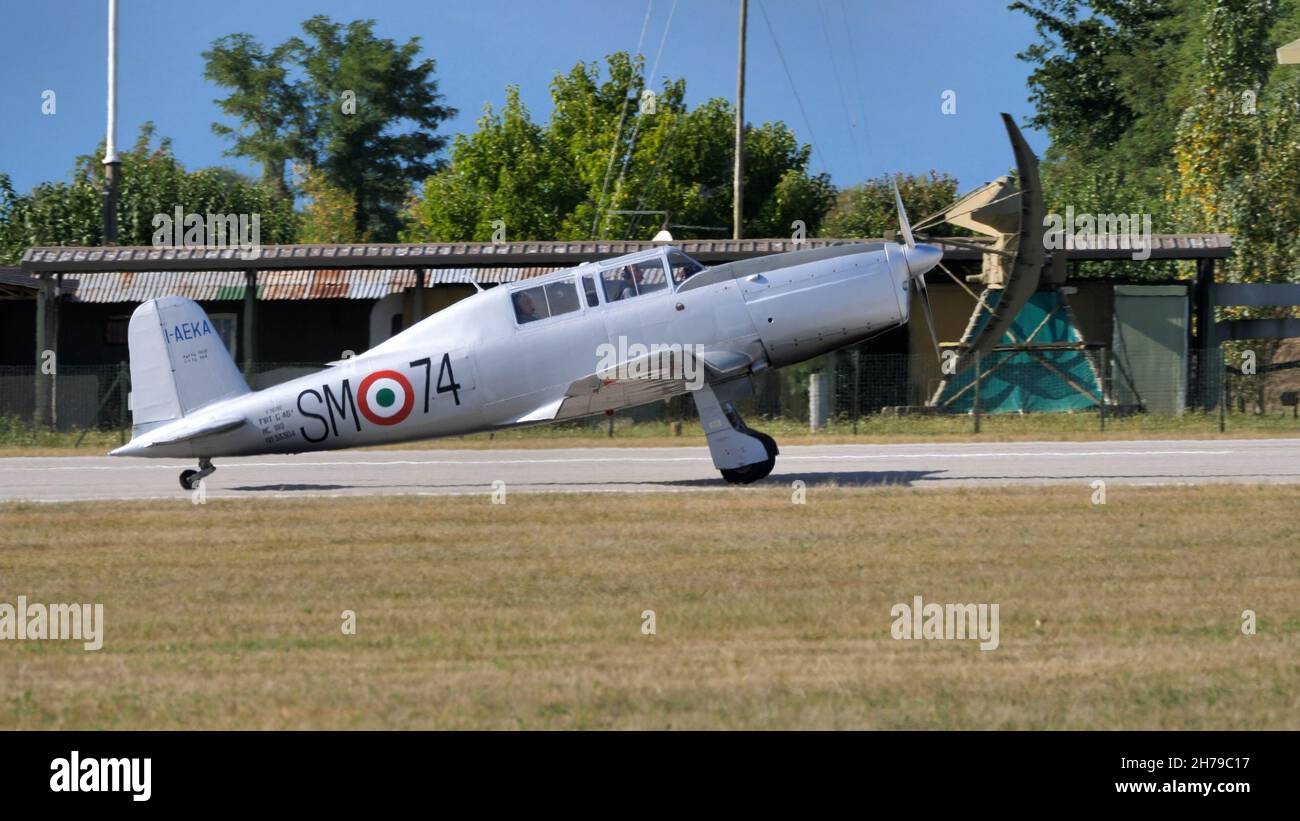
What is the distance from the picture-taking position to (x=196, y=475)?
765 inches

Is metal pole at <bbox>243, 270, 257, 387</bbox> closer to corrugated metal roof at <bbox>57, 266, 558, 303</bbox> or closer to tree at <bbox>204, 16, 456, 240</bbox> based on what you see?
corrugated metal roof at <bbox>57, 266, 558, 303</bbox>

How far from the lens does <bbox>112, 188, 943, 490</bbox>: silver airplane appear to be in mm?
17891

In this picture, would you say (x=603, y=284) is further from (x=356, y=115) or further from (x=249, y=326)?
(x=356, y=115)

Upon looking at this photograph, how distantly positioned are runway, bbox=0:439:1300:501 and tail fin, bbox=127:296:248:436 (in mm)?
1153

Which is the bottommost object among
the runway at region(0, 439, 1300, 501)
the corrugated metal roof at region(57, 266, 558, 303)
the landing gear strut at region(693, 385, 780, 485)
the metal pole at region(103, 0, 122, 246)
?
the runway at region(0, 439, 1300, 501)

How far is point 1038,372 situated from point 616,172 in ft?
86.0

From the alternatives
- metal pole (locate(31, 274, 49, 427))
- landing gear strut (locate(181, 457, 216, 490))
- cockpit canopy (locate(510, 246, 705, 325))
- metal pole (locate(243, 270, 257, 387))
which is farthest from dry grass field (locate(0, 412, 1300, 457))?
cockpit canopy (locate(510, 246, 705, 325))

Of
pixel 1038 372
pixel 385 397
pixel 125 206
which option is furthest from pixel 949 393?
pixel 125 206

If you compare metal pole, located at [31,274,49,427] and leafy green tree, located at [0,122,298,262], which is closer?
metal pole, located at [31,274,49,427]

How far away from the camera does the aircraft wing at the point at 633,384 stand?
698 inches

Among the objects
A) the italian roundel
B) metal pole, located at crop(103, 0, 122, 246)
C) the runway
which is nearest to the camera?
the italian roundel

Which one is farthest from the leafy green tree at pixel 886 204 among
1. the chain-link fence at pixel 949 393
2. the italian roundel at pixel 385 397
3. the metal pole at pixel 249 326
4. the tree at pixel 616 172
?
the italian roundel at pixel 385 397

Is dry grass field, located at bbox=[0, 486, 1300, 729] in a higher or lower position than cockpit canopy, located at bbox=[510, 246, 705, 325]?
lower
